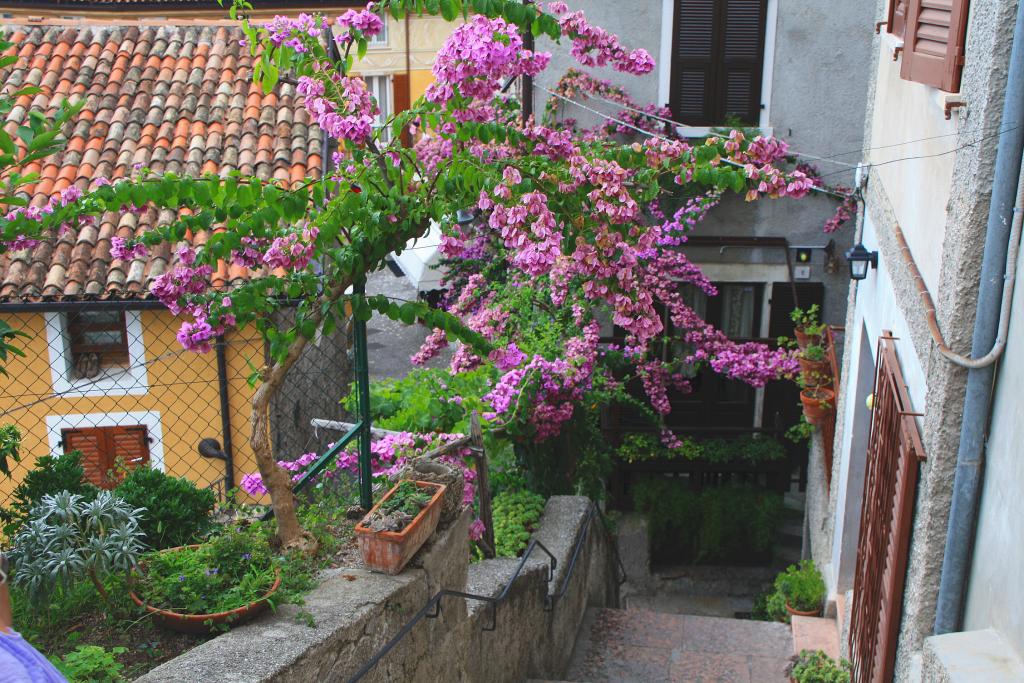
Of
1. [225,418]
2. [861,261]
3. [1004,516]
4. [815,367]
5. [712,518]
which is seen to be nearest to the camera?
[1004,516]

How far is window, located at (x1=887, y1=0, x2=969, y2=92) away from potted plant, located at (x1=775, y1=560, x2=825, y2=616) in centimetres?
428

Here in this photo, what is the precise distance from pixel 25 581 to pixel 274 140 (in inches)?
281

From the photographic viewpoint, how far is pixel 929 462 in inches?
140

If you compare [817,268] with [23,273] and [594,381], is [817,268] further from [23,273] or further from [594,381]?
[23,273]

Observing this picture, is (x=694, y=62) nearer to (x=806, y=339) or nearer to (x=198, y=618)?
(x=806, y=339)

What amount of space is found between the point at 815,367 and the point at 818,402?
0.32m

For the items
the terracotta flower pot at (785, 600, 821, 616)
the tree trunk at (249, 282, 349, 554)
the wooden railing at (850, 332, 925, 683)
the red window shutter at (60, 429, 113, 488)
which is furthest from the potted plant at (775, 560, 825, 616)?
the red window shutter at (60, 429, 113, 488)

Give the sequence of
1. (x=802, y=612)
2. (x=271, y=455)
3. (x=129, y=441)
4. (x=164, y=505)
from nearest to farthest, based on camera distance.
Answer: (x=164, y=505) → (x=271, y=455) → (x=802, y=612) → (x=129, y=441)

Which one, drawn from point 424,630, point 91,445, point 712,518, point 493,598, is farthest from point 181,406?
point 424,630

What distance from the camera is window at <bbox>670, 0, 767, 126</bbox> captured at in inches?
375

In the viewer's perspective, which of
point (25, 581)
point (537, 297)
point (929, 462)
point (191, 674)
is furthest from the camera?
point (537, 297)

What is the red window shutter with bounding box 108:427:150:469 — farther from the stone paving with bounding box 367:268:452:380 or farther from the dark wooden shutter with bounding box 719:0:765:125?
the dark wooden shutter with bounding box 719:0:765:125

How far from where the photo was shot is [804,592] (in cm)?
736

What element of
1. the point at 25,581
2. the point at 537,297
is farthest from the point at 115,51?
the point at 25,581
